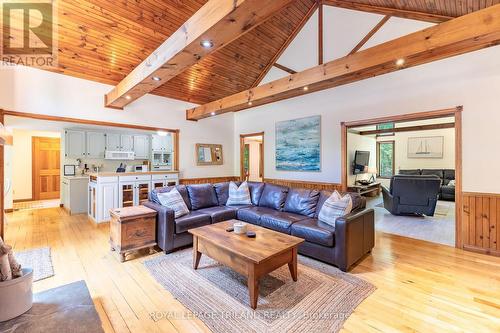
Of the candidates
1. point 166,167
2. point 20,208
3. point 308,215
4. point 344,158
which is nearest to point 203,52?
point 308,215

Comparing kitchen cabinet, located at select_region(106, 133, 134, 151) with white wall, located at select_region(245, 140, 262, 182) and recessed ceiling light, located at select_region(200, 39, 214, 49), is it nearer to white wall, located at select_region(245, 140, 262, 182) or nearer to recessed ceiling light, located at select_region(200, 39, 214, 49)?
white wall, located at select_region(245, 140, 262, 182)

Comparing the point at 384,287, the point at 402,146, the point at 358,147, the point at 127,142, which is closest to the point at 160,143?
the point at 127,142

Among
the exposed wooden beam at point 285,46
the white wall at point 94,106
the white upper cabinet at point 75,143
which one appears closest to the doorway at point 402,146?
the exposed wooden beam at point 285,46

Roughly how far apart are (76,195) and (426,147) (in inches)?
438

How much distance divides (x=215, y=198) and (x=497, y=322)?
3.73 m

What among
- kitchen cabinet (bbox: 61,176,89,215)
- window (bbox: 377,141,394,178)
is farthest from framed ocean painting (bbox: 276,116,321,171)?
window (bbox: 377,141,394,178)

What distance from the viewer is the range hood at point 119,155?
6562mm

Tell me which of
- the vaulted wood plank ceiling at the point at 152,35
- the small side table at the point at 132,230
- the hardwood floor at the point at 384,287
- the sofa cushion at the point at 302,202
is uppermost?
the vaulted wood plank ceiling at the point at 152,35

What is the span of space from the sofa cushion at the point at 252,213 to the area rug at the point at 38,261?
8.21 feet

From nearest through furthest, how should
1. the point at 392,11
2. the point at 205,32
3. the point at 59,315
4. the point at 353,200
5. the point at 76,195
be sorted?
the point at 59,315
the point at 205,32
the point at 353,200
the point at 392,11
the point at 76,195

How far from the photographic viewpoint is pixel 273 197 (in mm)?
4129

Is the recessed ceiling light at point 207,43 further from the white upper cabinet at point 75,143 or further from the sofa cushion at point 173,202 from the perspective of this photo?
the white upper cabinet at point 75,143

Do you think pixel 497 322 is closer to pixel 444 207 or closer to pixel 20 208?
pixel 444 207

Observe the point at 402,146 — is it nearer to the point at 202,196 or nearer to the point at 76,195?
the point at 202,196
